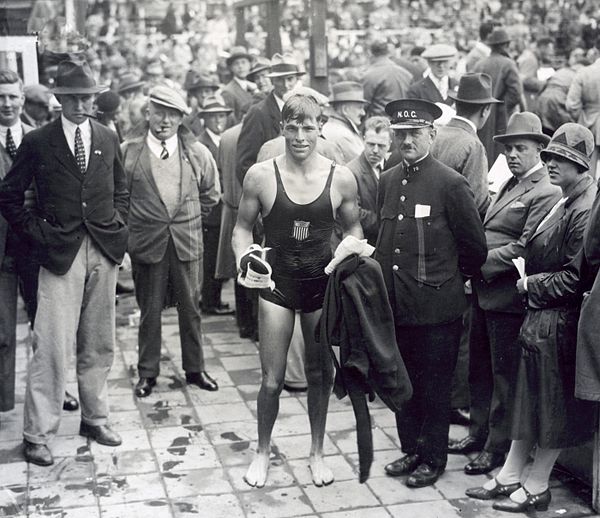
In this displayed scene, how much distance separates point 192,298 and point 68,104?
1.88 meters

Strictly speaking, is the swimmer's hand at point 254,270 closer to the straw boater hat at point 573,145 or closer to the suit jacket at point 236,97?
the straw boater hat at point 573,145

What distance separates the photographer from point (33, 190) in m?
5.67

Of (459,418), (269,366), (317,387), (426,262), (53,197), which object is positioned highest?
(53,197)

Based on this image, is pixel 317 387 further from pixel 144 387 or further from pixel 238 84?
pixel 238 84

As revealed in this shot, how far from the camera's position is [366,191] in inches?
258

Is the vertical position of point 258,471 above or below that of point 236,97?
below

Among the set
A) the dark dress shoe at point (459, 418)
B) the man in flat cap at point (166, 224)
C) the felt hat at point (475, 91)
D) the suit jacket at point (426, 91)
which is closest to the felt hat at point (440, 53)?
the suit jacket at point (426, 91)

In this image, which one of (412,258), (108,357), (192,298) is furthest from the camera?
(192,298)

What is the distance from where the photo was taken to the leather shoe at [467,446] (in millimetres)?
5703

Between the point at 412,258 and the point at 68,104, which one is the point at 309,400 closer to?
the point at 412,258

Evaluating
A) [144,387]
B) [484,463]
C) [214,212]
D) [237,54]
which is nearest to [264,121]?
[214,212]

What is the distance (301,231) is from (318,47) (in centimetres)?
440

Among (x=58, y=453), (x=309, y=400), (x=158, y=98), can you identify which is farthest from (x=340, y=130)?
(x=58, y=453)

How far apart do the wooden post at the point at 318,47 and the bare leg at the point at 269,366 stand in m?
4.35
